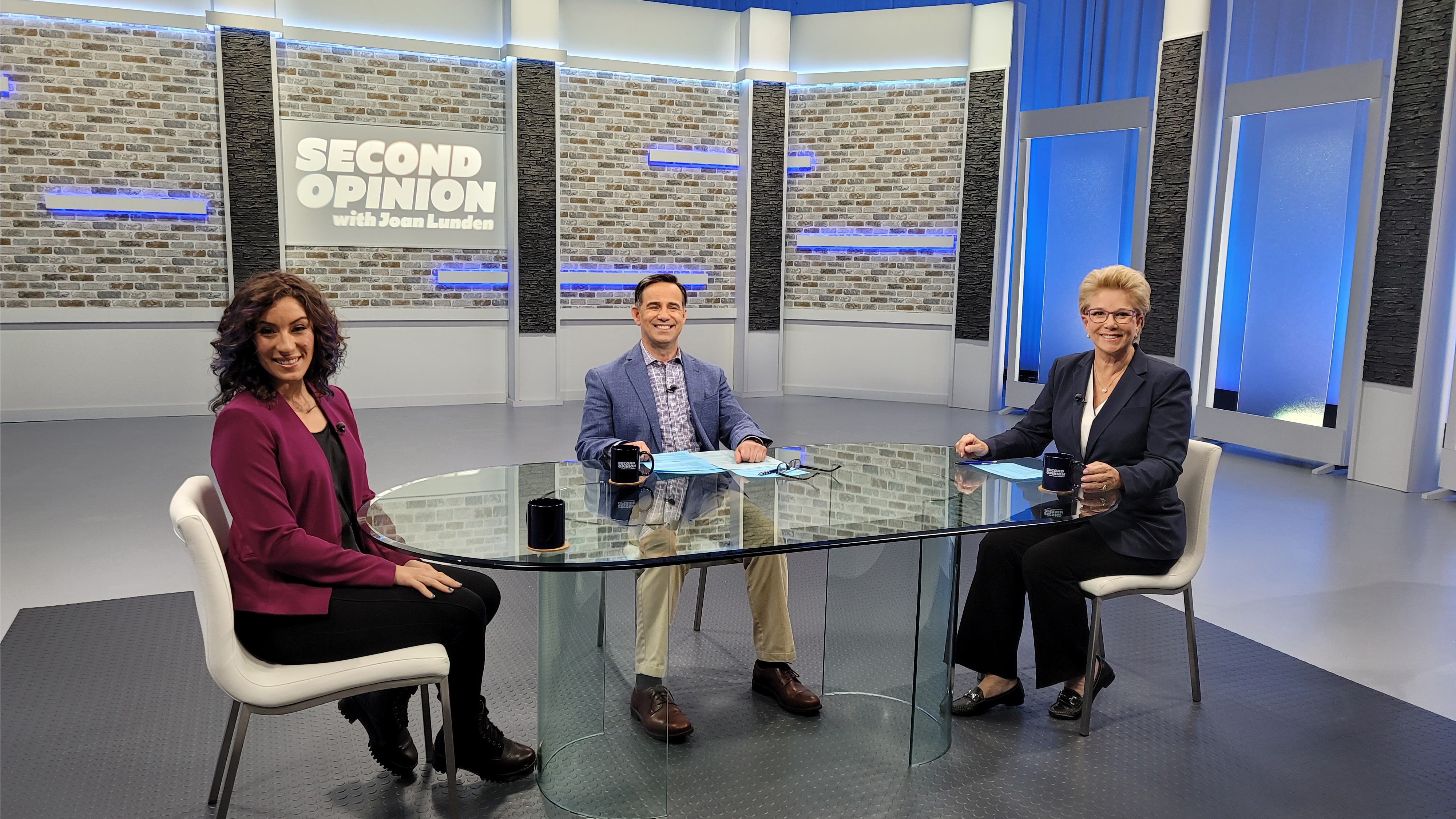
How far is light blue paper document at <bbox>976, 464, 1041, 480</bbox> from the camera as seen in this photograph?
2.64m

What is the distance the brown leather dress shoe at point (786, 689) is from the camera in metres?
2.68

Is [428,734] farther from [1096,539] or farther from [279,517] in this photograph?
[1096,539]

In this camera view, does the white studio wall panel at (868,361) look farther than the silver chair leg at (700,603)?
Yes

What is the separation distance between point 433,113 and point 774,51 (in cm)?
279

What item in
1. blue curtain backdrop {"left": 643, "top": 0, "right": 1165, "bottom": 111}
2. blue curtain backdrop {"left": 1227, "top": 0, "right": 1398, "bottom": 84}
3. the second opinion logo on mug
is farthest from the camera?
blue curtain backdrop {"left": 643, "top": 0, "right": 1165, "bottom": 111}

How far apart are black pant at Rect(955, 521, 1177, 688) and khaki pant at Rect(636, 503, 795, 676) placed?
50cm

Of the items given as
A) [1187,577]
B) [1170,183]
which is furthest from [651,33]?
[1187,577]

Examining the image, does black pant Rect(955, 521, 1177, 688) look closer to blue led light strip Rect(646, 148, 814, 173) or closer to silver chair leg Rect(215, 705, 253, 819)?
silver chair leg Rect(215, 705, 253, 819)

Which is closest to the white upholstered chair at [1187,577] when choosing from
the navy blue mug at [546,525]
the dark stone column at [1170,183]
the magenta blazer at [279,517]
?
the navy blue mug at [546,525]

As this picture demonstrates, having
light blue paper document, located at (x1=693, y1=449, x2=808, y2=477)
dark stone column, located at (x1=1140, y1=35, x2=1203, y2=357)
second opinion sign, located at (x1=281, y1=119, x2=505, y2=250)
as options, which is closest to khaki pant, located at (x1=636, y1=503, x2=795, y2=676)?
light blue paper document, located at (x1=693, y1=449, x2=808, y2=477)

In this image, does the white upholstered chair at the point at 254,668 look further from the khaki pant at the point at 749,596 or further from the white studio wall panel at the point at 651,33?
the white studio wall panel at the point at 651,33

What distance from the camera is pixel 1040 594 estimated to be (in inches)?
103

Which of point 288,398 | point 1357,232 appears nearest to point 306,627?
point 288,398

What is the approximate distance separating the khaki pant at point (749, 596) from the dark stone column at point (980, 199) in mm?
5428
